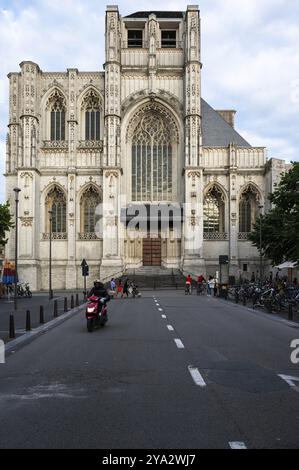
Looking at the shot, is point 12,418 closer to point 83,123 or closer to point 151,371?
point 151,371

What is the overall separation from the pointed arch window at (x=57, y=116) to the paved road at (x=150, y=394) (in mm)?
41732

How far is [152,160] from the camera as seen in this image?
54.0 m

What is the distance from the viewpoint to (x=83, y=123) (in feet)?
175

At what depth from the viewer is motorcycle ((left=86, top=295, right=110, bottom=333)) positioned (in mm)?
15924

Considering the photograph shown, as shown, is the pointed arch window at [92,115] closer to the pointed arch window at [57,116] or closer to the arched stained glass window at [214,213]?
the pointed arch window at [57,116]

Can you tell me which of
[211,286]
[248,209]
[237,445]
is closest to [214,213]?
[248,209]

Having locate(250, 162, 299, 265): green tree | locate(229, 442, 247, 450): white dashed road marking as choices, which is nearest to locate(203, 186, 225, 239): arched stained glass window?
locate(250, 162, 299, 265): green tree

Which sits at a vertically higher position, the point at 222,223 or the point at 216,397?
the point at 222,223

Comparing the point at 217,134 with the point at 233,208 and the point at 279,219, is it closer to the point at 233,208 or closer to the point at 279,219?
the point at 233,208

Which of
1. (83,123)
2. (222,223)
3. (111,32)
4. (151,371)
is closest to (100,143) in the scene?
(83,123)

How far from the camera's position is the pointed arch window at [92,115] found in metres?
53.6

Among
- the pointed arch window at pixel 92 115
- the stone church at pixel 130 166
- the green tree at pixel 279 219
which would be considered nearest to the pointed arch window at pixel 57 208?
the stone church at pixel 130 166

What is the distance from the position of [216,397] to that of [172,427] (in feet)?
5.19

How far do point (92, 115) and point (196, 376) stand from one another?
4756cm
